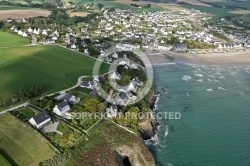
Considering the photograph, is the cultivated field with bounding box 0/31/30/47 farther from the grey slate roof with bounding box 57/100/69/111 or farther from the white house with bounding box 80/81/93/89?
the grey slate roof with bounding box 57/100/69/111

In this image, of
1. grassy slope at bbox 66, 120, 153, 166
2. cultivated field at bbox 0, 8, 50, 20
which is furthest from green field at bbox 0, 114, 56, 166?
cultivated field at bbox 0, 8, 50, 20

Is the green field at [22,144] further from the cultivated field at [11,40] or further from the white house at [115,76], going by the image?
the cultivated field at [11,40]

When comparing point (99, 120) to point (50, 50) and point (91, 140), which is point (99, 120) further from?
point (50, 50)

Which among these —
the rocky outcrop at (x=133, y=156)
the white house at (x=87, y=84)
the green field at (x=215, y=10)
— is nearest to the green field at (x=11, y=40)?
the white house at (x=87, y=84)

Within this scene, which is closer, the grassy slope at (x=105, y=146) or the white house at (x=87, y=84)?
the grassy slope at (x=105, y=146)

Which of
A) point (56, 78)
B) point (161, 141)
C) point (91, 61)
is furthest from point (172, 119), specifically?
point (91, 61)

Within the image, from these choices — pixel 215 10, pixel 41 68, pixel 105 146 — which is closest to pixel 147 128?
pixel 105 146
